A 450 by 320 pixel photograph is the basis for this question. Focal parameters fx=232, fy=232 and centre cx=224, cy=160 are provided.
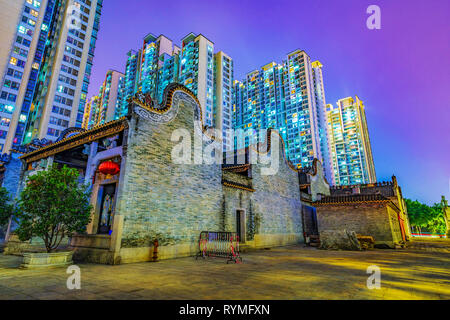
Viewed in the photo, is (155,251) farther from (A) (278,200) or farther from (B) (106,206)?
(A) (278,200)

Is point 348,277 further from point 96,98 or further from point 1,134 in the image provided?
point 96,98

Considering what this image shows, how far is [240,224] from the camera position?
1535 centimetres

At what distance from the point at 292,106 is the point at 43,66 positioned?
74357 millimetres

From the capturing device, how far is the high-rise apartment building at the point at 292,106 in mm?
80312

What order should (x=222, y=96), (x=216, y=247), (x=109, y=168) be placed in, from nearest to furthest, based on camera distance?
(x=109, y=168) → (x=216, y=247) → (x=222, y=96)

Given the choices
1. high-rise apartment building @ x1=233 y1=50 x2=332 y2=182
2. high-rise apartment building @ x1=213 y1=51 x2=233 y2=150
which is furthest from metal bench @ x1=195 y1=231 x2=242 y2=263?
high-rise apartment building @ x1=233 y1=50 x2=332 y2=182

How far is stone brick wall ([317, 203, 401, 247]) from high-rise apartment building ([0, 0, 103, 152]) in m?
47.6

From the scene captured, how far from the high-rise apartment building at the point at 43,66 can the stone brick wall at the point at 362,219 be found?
4764cm

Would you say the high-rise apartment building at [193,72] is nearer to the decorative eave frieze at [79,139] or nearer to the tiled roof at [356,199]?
the tiled roof at [356,199]

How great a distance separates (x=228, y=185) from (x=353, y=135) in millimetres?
119634

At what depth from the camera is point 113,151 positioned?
10.2 m

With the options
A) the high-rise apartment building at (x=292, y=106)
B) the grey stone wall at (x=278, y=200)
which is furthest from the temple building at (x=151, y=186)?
the high-rise apartment building at (x=292, y=106)

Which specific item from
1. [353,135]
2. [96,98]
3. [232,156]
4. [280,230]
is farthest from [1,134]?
[353,135]

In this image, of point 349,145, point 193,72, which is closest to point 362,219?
point 193,72
